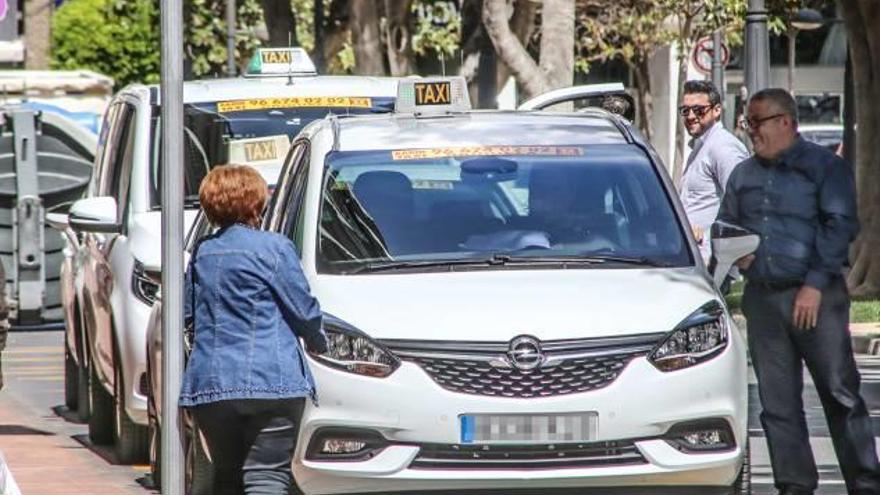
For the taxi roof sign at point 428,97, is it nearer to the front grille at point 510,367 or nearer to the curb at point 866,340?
the front grille at point 510,367

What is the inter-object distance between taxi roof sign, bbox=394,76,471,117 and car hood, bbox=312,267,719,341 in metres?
1.65

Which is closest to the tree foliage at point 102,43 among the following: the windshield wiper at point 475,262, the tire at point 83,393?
the tire at point 83,393

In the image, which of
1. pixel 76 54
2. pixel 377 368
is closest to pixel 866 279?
pixel 377 368

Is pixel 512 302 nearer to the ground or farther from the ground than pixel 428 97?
nearer to the ground

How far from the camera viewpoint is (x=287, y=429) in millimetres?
7820

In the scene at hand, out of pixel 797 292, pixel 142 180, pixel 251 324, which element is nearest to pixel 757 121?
pixel 797 292

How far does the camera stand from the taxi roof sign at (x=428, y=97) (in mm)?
10359

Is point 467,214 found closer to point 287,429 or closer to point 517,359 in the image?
point 517,359

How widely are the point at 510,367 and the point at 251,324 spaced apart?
1.02 metres

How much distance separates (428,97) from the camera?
1038 cm

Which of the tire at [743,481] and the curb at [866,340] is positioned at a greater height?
the tire at [743,481]

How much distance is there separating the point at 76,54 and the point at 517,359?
55.6m

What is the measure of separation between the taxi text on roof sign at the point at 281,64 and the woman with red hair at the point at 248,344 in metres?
5.43

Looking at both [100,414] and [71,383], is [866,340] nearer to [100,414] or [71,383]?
[71,383]
